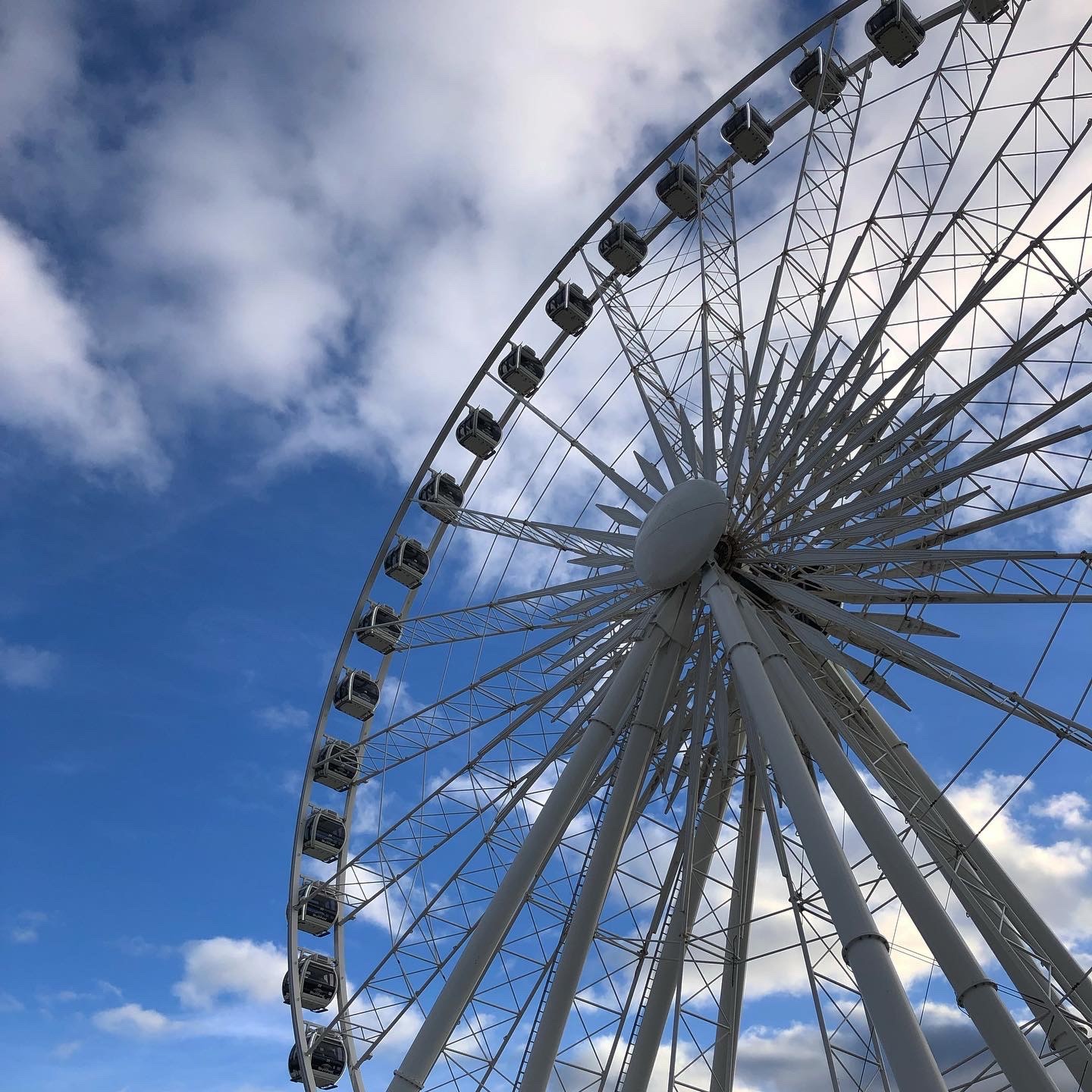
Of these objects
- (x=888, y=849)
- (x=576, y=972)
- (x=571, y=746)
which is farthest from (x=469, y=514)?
(x=888, y=849)

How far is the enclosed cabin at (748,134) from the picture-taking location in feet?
78.3

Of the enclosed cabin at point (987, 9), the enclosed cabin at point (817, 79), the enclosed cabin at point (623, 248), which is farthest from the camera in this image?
the enclosed cabin at point (623, 248)

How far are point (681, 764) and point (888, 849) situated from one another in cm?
677

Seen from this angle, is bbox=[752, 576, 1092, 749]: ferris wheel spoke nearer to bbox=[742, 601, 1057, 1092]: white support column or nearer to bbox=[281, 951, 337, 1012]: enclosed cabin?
bbox=[742, 601, 1057, 1092]: white support column

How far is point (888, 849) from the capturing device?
12.0 m

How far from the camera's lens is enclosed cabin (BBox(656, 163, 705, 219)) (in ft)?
77.7

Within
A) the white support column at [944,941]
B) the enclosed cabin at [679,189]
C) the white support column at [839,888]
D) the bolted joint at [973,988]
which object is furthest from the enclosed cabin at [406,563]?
the bolted joint at [973,988]

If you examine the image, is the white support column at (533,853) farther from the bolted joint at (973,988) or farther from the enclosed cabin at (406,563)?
the enclosed cabin at (406,563)

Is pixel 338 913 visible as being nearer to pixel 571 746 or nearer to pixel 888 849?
pixel 571 746

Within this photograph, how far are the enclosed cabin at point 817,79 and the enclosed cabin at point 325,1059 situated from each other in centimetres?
2025

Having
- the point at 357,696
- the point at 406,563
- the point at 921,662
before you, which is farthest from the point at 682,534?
the point at 357,696

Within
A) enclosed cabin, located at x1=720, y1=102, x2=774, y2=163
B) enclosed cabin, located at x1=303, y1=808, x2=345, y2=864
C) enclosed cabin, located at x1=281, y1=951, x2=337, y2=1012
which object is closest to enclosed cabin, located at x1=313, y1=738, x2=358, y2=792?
enclosed cabin, located at x1=303, y1=808, x2=345, y2=864

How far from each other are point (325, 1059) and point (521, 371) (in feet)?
48.0

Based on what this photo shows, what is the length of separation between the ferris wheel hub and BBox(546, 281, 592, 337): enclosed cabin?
9187mm
